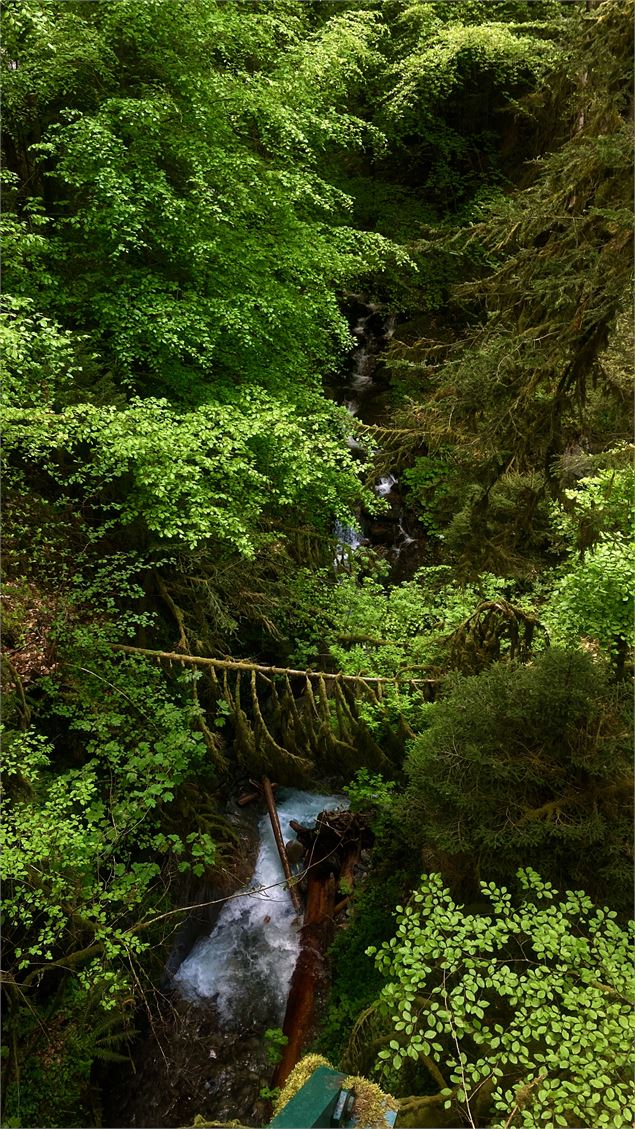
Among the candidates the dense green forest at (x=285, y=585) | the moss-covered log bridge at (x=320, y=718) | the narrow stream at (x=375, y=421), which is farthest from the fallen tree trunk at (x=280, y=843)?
the narrow stream at (x=375, y=421)

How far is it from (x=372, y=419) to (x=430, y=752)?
9.83 m

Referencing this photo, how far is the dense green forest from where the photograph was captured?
12.8 ft

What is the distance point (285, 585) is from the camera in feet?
27.5

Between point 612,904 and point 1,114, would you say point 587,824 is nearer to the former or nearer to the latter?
point 612,904

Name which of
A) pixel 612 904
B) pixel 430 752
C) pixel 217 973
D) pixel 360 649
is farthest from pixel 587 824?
pixel 217 973

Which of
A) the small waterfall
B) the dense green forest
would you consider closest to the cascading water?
the dense green forest

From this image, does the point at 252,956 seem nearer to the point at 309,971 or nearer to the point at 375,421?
the point at 309,971

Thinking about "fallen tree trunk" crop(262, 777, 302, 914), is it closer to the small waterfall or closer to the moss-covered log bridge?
the moss-covered log bridge

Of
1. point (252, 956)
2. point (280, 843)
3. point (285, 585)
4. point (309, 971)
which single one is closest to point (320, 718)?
point (285, 585)

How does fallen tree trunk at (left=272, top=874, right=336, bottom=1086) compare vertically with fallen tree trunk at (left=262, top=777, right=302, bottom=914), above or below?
below

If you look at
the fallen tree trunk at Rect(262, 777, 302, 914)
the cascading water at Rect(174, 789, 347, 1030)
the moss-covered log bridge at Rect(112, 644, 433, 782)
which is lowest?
the cascading water at Rect(174, 789, 347, 1030)

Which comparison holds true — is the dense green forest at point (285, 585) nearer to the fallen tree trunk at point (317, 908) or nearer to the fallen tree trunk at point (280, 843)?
the fallen tree trunk at point (317, 908)

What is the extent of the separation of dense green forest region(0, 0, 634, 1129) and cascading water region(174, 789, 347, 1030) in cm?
49

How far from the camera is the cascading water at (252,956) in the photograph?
6.96 m
